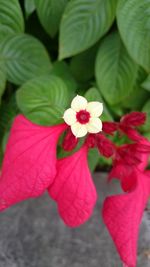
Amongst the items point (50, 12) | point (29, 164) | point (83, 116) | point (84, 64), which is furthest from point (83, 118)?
point (84, 64)

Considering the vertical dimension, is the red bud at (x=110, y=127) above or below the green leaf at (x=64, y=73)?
above

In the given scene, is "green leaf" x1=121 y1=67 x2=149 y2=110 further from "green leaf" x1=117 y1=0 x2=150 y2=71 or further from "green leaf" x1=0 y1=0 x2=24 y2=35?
"green leaf" x1=0 y1=0 x2=24 y2=35

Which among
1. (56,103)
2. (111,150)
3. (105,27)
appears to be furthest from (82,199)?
(105,27)

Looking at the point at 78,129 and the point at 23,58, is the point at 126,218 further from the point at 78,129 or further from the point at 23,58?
the point at 23,58

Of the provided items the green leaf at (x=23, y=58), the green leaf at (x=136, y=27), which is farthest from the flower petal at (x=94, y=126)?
the green leaf at (x=23, y=58)

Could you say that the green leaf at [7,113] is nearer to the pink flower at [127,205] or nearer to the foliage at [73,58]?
the foliage at [73,58]

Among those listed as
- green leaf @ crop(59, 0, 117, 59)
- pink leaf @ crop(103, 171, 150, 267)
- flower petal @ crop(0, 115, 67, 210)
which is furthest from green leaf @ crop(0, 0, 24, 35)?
pink leaf @ crop(103, 171, 150, 267)

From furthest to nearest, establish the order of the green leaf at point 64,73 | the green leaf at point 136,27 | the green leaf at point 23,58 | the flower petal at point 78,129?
the green leaf at point 64,73 < the green leaf at point 23,58 < the green leaf at point 136,27 < the flower petal at point 78,129
